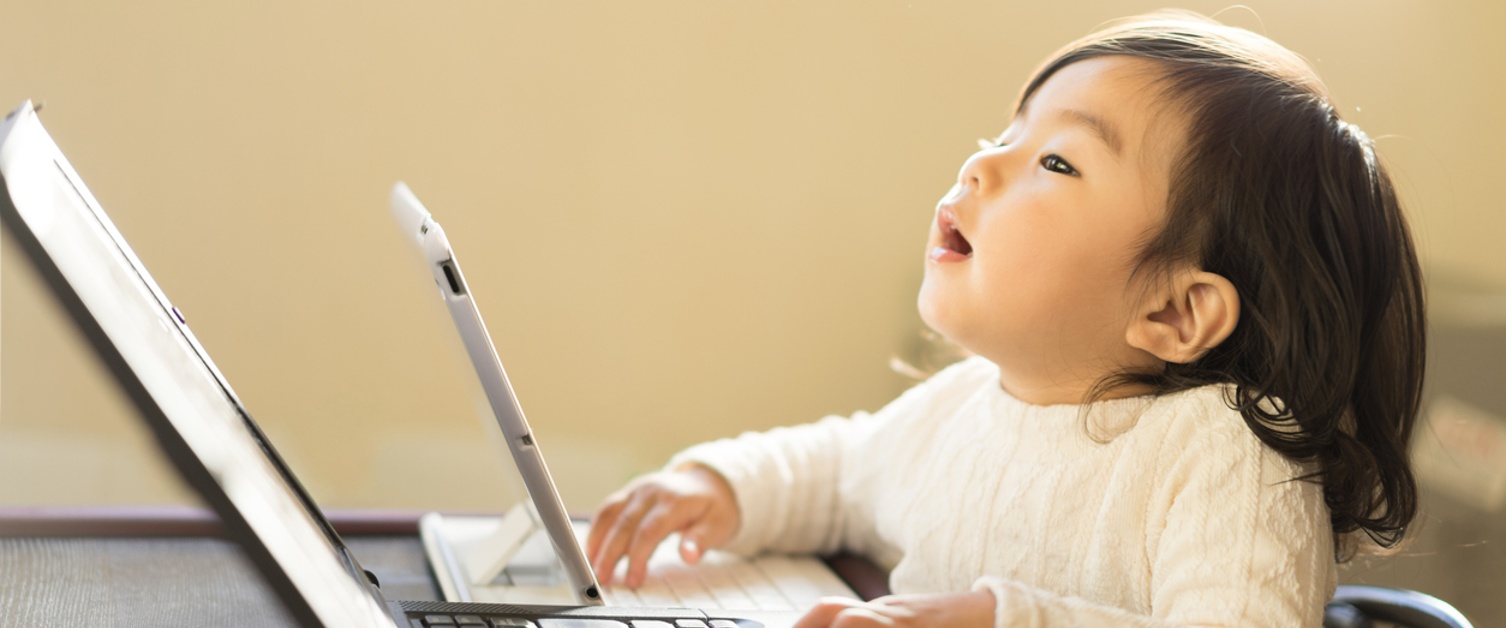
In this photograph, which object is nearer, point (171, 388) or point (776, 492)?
point (171, 388)

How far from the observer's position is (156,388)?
0.41 metres

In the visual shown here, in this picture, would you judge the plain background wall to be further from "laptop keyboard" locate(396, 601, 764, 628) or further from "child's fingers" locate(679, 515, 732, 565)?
"laptop keyboard" locate(396, 601, 764, 628)

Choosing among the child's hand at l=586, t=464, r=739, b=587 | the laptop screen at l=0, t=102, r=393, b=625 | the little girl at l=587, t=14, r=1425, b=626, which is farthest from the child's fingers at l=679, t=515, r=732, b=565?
the laptop screen at l=0, t=102, r=393, b=625

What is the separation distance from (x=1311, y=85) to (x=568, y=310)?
3.54ft

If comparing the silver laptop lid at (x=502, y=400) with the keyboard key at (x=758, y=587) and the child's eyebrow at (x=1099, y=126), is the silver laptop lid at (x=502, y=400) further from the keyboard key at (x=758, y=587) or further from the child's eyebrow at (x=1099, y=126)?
the child's eyebrow at (x=1099, y=126)

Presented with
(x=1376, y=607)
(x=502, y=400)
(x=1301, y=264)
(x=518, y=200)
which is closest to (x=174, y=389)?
(x=502, y=400)

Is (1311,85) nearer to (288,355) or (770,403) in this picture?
(770,403)

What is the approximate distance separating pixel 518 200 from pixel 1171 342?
3.34ft

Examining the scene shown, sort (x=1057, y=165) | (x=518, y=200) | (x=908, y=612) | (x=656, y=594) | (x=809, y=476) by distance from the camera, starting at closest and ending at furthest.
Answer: (x=908, y=612) < (x=1057, y=165) < (x=656, y=594) < (x=809, y=476) < (x=518, y=200)

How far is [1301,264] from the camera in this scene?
67cm

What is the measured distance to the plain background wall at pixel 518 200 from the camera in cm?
143

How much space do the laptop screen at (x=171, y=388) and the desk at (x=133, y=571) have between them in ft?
0.16

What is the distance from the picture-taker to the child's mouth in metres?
0.77

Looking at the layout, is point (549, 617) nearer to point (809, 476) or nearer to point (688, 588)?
point (688, 588)
